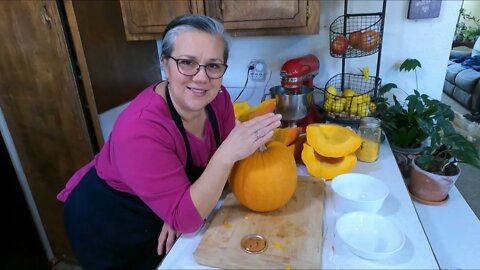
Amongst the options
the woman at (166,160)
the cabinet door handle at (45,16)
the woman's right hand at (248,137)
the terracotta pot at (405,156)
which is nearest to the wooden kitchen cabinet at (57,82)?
the cabinet door handle at (45,16)

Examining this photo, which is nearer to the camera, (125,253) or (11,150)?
(125,253)

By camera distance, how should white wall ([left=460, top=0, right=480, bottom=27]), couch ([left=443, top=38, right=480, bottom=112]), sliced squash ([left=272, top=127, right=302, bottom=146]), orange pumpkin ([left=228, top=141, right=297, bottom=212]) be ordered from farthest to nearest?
white wall ([left=460, top=0, right=480, bottom=27]) → couch ([left=443, top=38, right=480, bottom=112]) → sliced squash ([left=272, top=127, right=302, bottom=146]) → orange pumpkin ([left=228, top=141, right=297, bottom=212])

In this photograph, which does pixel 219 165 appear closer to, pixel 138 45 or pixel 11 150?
pixel 138 45

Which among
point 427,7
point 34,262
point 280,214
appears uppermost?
point 427,7

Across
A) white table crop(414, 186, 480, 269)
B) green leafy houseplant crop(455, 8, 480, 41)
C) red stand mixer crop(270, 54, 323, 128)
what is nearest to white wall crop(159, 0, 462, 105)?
red stand mixer crop(270, 54, 323, 128)

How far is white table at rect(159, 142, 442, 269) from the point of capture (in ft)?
1.90

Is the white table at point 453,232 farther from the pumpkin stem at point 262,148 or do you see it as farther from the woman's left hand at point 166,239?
the woman's left hand at point 166,239

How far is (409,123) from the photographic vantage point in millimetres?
1056

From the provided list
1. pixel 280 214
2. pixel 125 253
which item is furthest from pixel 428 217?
pixel 125 253

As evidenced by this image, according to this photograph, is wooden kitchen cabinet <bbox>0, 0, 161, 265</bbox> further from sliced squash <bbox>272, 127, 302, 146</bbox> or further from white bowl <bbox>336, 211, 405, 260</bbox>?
white bowl <bbox>336, 211, 405, 260</bbox>

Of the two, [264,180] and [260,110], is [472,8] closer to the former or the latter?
[260,110]

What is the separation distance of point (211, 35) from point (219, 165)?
0.32 m

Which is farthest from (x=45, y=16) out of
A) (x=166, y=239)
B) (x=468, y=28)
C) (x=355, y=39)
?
(x=468, y=28)

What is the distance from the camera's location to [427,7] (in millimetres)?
1210
